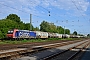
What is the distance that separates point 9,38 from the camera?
47875mm

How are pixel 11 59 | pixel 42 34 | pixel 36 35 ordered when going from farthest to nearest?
pixel 42 34 < pixel 36 35 < pixel 11 59

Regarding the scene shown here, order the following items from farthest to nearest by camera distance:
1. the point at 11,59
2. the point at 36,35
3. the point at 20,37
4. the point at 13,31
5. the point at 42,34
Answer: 1. the point at 42,34
2. the point at 36,35
3. the point at 20,37
4. the point at 13,31
5. the point at 11,59

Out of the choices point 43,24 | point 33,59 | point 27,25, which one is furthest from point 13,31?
point 43,24

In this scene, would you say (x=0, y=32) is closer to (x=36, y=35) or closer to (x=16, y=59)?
(x=36, y=35)

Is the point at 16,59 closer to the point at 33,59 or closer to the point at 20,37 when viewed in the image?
the point at 33,59

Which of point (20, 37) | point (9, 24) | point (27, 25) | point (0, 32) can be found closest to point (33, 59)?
point (20, 37)

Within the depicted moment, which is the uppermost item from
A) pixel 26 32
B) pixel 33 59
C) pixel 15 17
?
pixel 15 17

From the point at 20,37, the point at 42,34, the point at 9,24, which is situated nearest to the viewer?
the point at 20,37

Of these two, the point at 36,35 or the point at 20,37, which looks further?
the point at 36,35

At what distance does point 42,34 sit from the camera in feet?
228

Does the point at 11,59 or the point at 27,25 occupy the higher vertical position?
the point at 27,25

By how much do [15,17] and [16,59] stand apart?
92694 millimetres

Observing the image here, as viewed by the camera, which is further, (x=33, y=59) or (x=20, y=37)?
(x=20, y=37)

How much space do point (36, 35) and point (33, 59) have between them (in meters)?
48.9
